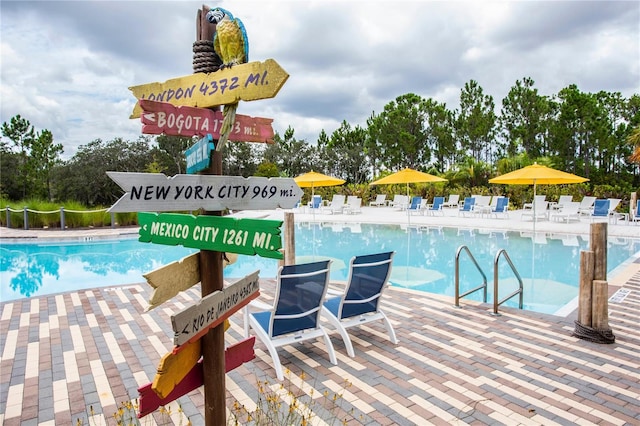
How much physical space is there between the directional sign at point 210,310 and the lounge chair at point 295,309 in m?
1.77

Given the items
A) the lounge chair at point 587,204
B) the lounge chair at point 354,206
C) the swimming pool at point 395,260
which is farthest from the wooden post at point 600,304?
the lounge chair at point 354,206

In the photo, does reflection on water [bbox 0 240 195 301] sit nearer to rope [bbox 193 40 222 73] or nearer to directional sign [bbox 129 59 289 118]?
directional sign [bbox 129 59 289 118]

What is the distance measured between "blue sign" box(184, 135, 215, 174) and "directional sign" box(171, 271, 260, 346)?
0.52 m

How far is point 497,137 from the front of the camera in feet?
124

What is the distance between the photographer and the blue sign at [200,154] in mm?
1693

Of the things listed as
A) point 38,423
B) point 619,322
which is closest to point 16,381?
point 38,423

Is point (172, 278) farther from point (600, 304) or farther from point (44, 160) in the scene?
point (44, 160)

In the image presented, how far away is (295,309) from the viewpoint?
3.89 metres

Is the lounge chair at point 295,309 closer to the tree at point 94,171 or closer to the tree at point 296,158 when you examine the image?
the tree at point 94,171

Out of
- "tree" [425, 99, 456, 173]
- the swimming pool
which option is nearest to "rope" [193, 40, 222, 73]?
the swimming pool

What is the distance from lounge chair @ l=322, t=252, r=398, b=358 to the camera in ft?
14.2

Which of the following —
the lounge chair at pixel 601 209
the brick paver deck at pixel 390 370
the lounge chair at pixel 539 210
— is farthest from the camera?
the lounge chair at pixel 539 210

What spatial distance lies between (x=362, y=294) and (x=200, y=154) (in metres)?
3.09

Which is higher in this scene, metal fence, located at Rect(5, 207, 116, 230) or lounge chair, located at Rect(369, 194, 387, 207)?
lounge chair, located at Rect(369, 194, 387, 207)
